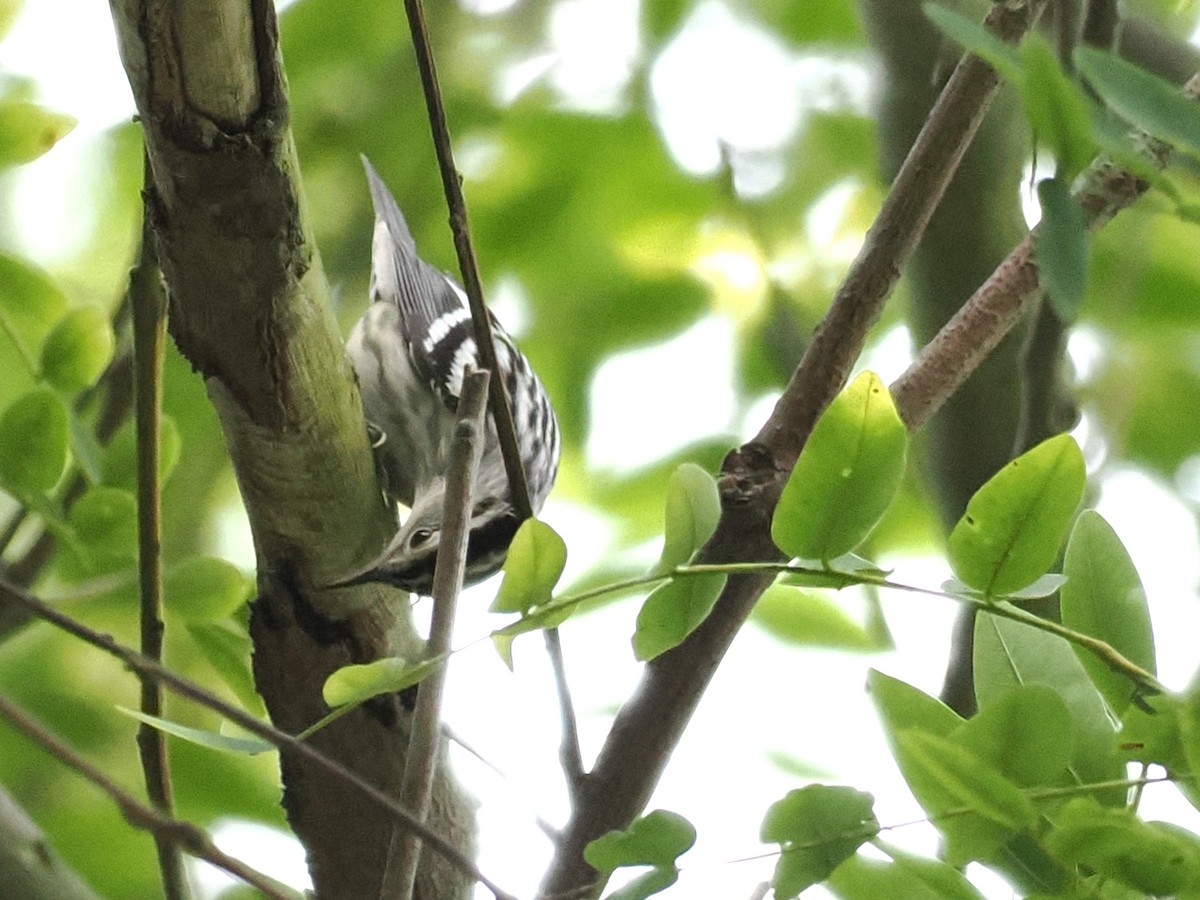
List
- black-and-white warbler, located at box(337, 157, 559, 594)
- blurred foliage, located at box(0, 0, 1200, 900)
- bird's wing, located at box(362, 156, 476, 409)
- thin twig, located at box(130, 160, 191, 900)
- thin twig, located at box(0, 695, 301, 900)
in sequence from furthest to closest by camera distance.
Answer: bird's wing, located at box(362, 156, 476, 409) < black-and-white warbler, located at box(337, 157, 559, 594) < blurred foliage, located at box(0, 0, 1200, 900) < thin twig, located at box(130, 160, 191, 900) < thin twig, located at box(0, 695, 301, 900)

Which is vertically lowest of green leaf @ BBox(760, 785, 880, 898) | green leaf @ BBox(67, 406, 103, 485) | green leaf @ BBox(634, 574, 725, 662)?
green leaf @ BBox(760, 785, 880, 898)

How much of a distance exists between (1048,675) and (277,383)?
576mm

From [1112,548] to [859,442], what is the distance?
153 millimetres

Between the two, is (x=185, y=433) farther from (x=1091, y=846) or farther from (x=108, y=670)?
(x=1091, y=846)

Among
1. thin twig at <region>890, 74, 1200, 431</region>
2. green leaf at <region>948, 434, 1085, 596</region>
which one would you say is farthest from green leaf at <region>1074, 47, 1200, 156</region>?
thin twig at <region>890, 74, 1200, 431</region>

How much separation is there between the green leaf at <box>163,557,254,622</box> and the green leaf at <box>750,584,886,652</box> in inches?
20.5

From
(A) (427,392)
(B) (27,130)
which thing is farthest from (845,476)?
(A) (427,392)

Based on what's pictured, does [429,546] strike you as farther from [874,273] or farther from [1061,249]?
[1061,249]

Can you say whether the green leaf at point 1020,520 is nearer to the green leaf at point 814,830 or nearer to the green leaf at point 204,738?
the green leaf at point 814,830

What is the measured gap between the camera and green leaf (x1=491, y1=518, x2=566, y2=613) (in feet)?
2.56

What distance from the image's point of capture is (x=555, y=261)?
174cm

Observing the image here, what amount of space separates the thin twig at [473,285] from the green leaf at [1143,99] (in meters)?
0.45

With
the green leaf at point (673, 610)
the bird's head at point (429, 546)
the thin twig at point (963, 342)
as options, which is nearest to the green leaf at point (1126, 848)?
the green leaf at point (673, 610)

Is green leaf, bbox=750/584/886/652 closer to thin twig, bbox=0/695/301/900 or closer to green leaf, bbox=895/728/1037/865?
green leaf, bbox=895/728/1037/865
